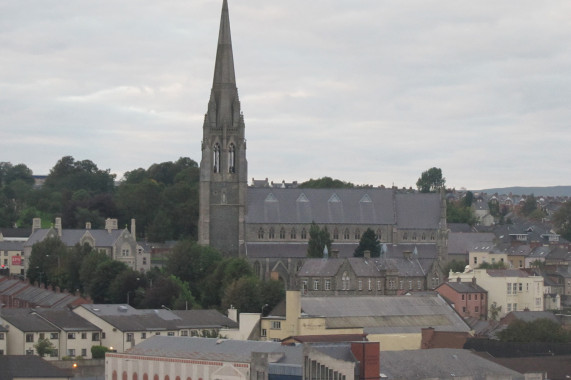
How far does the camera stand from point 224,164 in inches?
6732

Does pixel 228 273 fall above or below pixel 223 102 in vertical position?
below

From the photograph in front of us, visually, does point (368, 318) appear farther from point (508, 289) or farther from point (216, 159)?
point (216, 159)

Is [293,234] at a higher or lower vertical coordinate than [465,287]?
higher

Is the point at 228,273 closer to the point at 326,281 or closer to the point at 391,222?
the point at 326,281

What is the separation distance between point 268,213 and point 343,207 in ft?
28.2

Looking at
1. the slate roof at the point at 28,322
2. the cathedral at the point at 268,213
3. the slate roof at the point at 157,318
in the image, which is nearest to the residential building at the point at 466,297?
the slate roof at the point at 157,318

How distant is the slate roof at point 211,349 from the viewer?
8700 centimetres

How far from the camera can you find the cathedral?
16962 centimetres

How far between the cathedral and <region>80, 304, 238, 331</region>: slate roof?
40990 millimetres

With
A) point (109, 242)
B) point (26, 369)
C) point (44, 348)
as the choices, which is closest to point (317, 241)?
point (109, 242)

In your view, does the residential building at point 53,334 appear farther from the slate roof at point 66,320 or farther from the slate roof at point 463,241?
the slate roof at point 463,241

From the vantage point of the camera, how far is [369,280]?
14562cm

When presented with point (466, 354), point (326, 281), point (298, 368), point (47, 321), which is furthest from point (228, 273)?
point (298, 368)

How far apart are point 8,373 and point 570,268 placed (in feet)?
324
